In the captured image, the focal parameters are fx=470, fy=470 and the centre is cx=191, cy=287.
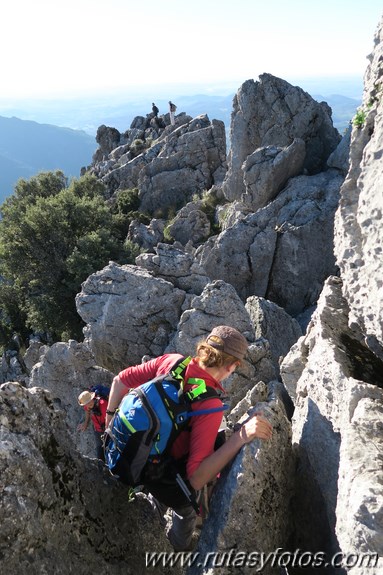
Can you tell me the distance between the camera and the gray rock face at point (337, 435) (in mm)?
4812

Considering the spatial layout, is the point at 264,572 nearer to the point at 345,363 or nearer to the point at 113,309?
the point at 345,363

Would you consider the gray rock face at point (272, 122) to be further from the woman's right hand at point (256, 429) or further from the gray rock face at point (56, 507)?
the gray rock face at point (56, 507)

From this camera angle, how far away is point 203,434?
20.2 feet

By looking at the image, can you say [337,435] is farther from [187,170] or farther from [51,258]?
[187,170]

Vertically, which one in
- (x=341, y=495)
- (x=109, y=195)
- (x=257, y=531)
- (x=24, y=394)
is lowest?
(x=109, y=195)

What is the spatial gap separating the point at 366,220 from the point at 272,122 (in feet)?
108

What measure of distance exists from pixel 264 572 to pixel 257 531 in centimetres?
50

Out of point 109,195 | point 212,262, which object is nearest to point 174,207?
point 109,195

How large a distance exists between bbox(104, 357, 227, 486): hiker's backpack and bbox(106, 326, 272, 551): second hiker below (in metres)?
0.11

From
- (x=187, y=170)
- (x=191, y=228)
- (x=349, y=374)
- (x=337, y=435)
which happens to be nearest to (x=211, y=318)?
(x=349, y=374)

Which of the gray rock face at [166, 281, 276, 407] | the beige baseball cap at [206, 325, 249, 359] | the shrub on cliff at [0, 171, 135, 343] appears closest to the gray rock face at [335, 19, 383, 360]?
the beige baseball cap at [206, 325, 249, 359]

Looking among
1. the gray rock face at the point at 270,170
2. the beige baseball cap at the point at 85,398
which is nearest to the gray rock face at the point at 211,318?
the beige baseball cap at the point at 85,398

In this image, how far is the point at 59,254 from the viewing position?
3869cm

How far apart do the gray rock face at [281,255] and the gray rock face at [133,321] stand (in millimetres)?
7398
